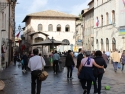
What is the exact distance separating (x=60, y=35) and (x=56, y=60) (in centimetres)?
4829

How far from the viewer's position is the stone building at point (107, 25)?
42881mm

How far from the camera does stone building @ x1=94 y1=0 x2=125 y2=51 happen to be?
4288cm

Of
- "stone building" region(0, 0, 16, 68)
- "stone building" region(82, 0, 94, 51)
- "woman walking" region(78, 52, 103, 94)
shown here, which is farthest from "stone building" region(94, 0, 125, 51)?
"woman walking" region(78, 52, 103, 94)

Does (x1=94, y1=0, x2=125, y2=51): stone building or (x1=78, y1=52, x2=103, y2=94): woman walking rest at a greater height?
(x1=94, y1=0, x2=125, y2=51): stone building

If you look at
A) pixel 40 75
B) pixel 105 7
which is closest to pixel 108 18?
pixel 105 7

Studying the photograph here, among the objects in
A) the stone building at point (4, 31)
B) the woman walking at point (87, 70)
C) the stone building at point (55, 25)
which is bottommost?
the woman walking at point (87, 70)

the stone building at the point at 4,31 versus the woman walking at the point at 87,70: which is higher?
the stone building at the point at 4,31

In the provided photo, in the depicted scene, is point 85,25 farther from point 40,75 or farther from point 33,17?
point 40,75

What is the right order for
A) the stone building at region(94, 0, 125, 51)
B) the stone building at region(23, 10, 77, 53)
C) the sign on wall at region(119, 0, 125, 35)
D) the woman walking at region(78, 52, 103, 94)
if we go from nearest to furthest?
the woman walking at region(78, 52, 103, 94)
the sign on wall at region(119, 0, 125, 35)
the stone building at region(94, 0, 125, 51)
the stone building at region(23, 10, 77, 53)

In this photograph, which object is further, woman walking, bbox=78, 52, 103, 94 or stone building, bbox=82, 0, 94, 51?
stone building, bbox=82, 0, 94, 51

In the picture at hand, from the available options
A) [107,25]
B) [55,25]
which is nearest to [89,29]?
[55,25]

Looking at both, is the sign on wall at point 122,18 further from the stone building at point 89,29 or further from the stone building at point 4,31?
the stone building at point 4,31

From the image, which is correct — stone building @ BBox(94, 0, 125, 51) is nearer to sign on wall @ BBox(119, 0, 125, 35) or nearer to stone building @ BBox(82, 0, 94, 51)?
sign on wall @ BBox(119, 0, 125, 35)

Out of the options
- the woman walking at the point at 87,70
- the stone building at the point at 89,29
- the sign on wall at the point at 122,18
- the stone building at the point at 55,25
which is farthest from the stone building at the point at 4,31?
the stone building at the point at 55,25
